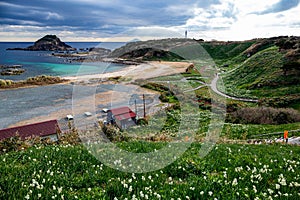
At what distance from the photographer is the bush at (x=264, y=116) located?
1500 inches

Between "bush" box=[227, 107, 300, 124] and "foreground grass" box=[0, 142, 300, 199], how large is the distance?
3147cm

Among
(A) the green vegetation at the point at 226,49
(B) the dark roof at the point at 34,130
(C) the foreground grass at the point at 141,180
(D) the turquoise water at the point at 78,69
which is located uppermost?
(A) the green vegetation at the point at 226,49

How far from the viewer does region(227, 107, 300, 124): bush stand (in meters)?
38.1

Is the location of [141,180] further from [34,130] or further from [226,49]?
[226,49]

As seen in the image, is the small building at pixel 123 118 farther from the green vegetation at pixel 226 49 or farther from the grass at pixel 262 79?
the green vegetation at pixel 226 49

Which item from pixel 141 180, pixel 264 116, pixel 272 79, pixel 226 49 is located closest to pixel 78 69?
pixel 272 79

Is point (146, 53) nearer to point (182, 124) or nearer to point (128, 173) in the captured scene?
point (182, 124)

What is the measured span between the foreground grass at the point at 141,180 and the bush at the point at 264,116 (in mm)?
31473

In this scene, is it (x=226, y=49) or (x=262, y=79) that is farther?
(x=226, y=49)

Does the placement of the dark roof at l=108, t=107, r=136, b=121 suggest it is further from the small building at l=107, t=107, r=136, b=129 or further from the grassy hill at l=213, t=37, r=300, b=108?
the grassy hill at l=213, t=37, r=300, b=108

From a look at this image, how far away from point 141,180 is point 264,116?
37.2 meters

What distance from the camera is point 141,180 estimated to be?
727 centimetres

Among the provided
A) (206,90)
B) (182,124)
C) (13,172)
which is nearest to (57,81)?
(206,90)

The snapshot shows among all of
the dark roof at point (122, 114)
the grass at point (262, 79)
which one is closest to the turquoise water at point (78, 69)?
the grass at point (262, 79)
